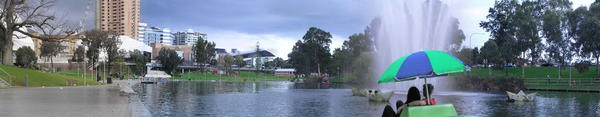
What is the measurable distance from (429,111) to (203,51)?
156725 millimetres

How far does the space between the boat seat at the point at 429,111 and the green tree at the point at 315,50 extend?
125m

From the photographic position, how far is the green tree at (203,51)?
16162 cm

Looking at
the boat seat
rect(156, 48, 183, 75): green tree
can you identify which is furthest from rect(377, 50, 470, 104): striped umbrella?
rect(156, 48, 183, 75): green tree

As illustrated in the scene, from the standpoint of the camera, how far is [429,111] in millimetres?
9062

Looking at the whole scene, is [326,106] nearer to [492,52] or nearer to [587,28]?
[587,28]

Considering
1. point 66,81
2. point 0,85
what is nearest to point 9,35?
point 66,81

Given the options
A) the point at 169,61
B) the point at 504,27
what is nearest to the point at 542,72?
the point at 504,27

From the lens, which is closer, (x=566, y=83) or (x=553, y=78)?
(x=566, y=83)

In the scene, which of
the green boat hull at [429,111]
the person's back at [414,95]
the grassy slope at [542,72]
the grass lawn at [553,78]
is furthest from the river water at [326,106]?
the grassy slope at [542,72]

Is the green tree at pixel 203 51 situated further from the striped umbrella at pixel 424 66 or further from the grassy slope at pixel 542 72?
the striped umbrella at pixel 424 66

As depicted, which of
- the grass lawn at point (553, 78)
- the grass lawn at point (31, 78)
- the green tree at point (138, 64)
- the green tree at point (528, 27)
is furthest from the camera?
the green tree at point (138, 64)

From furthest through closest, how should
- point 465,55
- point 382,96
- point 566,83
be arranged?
point 465,55 → point 566,83 → point 382,96

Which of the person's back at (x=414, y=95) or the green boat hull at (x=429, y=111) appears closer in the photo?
the green boat hull at (x=429, y=111)

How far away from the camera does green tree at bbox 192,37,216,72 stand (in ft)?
530
